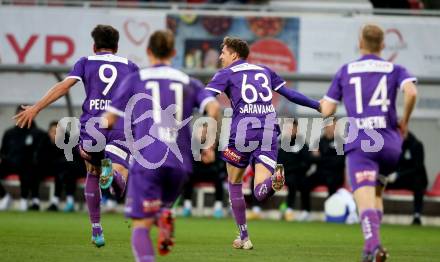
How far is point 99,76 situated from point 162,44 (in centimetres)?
310

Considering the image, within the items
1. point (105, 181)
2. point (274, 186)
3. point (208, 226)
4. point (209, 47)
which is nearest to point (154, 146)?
point (105, 181)

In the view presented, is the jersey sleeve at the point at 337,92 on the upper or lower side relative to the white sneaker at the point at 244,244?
upper

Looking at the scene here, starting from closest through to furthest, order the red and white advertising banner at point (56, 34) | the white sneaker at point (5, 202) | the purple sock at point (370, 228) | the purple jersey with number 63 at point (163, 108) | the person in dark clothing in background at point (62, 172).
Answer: the purple jersey with number 63 at point (163, 108), the purple sock at point (370, 228), the red and white advertising banner at point (56, 34), the person in dark clothing in background at point (62, 172), the white sneaker at point (5, 202)

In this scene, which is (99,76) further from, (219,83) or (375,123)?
(375,123)

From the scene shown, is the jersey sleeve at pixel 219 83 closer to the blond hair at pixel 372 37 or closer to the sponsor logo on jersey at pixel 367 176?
the blond hair at pixel 372 37

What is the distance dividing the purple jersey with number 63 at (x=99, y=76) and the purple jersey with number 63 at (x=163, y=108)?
9.42ft

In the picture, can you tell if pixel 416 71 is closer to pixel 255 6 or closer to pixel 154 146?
pixel 255 6

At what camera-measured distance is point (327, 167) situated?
21.6m

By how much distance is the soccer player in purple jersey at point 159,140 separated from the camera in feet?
28.0

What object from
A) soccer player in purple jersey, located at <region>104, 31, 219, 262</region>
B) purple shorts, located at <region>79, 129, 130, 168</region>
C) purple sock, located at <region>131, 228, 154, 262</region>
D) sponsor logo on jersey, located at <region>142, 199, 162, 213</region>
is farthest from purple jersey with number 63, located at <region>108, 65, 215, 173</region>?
purple shorts, located at <region>79, 129, 130, 168</region>

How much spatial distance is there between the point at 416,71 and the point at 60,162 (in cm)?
798

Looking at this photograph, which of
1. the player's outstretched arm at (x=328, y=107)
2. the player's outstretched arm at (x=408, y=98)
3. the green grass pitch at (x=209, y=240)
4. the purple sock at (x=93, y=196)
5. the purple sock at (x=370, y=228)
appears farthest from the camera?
the purple sock at (x=93, y=196)

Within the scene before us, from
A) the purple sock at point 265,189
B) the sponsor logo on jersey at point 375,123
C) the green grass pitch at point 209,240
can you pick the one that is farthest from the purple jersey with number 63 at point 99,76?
the sponsor logo on jersey at point 375,123

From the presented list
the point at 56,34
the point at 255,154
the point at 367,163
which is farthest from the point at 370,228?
the point at 56,34
